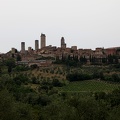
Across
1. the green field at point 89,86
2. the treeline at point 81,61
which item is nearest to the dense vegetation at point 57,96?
the green field at point 89,86

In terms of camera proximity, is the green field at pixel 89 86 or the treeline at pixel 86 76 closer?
the green field at pixel 89 86

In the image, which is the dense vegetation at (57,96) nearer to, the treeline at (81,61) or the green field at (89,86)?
the green field at (89,86)

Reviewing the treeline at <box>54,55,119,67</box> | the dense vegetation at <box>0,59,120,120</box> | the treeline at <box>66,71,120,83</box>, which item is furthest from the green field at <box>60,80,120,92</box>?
the treeline at <box>54,55,119,67</box>

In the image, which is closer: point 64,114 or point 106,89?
point 64,114

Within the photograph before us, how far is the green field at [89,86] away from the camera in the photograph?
45.9 metres

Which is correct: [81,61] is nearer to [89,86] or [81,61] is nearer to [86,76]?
[86,76]

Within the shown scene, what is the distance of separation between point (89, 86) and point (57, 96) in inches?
459

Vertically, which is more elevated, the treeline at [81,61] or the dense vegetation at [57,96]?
the treeline at [81,61]

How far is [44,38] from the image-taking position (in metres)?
107

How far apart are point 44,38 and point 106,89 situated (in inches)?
2451

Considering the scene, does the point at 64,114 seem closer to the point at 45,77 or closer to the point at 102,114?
the point at 102,114

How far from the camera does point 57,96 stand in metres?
38.2

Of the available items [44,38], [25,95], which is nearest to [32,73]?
[25,95]

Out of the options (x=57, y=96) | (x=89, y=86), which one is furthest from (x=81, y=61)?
(x=57, y=96)
